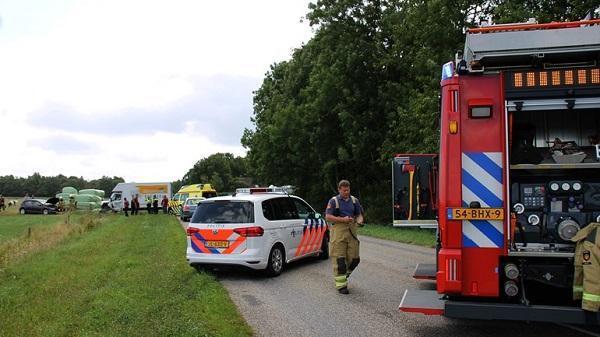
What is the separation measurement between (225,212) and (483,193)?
6624 mm

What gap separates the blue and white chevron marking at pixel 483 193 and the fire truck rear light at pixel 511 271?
232mm

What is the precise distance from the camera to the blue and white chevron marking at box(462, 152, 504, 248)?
555 centimetres

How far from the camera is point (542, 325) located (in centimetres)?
698

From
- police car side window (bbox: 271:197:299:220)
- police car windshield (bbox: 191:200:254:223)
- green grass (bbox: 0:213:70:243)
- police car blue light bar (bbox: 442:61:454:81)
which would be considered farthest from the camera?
green grass (bbox: 0:213:70:243)

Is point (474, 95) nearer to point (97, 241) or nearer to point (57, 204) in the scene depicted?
point (97, 241)

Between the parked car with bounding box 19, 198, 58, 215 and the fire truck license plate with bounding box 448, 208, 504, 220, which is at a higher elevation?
the fire truck license plate with bounding box 448, 208, 504, 220

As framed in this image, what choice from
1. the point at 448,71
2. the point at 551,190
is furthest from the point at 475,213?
the point at 448,71

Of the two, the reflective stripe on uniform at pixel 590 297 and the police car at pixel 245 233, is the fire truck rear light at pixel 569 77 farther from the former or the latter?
the police car at pixel 245 233

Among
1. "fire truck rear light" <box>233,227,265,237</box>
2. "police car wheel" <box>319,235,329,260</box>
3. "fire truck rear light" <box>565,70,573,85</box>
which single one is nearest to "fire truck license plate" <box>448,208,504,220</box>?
"fire truck rear light" <box>565,70,573,85</box>

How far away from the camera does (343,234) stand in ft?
30.7

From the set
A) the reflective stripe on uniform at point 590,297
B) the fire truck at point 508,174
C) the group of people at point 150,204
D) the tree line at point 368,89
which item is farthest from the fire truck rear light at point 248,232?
the group of people at point 150,204

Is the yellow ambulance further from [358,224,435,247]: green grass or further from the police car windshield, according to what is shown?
the police car windshield

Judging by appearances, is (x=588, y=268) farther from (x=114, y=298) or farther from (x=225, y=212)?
(x=225, y=212)

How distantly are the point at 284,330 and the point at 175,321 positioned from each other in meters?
1.37
